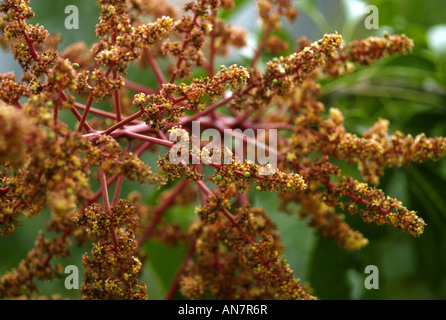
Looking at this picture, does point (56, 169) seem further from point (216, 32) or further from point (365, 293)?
point (365, 293)

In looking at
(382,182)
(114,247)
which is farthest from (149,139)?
(382,182)

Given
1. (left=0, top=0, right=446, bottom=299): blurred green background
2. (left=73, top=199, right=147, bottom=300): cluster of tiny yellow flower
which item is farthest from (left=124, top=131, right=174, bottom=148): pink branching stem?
(left=0, top=0, right=446, bottom=299): blurred green background

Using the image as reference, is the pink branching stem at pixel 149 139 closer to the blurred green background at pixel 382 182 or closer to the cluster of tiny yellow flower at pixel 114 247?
the cluster of tiny yellow flower at pixel 114 247

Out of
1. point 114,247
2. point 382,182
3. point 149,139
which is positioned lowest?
point 114,247

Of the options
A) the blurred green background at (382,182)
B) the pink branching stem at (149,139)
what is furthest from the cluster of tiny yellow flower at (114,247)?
the blurred green background at (382,182)

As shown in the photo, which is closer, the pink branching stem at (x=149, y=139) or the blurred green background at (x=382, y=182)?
the pink branching stem at (x=149, y=139)

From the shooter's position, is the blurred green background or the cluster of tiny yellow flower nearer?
the cluster of tiny yellow flower

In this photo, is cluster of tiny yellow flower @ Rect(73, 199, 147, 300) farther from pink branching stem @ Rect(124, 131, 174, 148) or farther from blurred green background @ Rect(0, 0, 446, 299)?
blurred green background @ Rect(0, 0, 446, 299)

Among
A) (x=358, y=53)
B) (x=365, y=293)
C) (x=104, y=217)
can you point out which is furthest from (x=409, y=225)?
(x=365, y=293)

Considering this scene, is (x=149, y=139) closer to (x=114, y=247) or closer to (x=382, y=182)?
(x=114, y=247)
